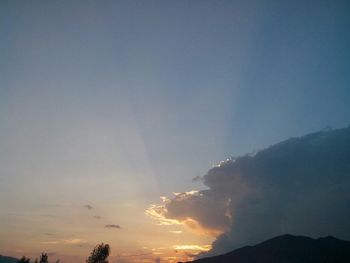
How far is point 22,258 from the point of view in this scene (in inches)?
5138

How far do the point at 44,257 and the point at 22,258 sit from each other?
11.0 metres

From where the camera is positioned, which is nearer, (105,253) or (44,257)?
(44,257)

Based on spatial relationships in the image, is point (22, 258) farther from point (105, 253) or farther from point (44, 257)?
point (105, 253)

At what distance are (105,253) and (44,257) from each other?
3042cm

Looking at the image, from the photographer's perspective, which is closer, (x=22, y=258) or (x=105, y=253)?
(x=22, y=258)

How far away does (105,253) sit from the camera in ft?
491

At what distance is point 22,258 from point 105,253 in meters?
35.4

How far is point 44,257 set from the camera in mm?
126938

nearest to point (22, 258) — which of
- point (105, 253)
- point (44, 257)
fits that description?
point (44, 257)
